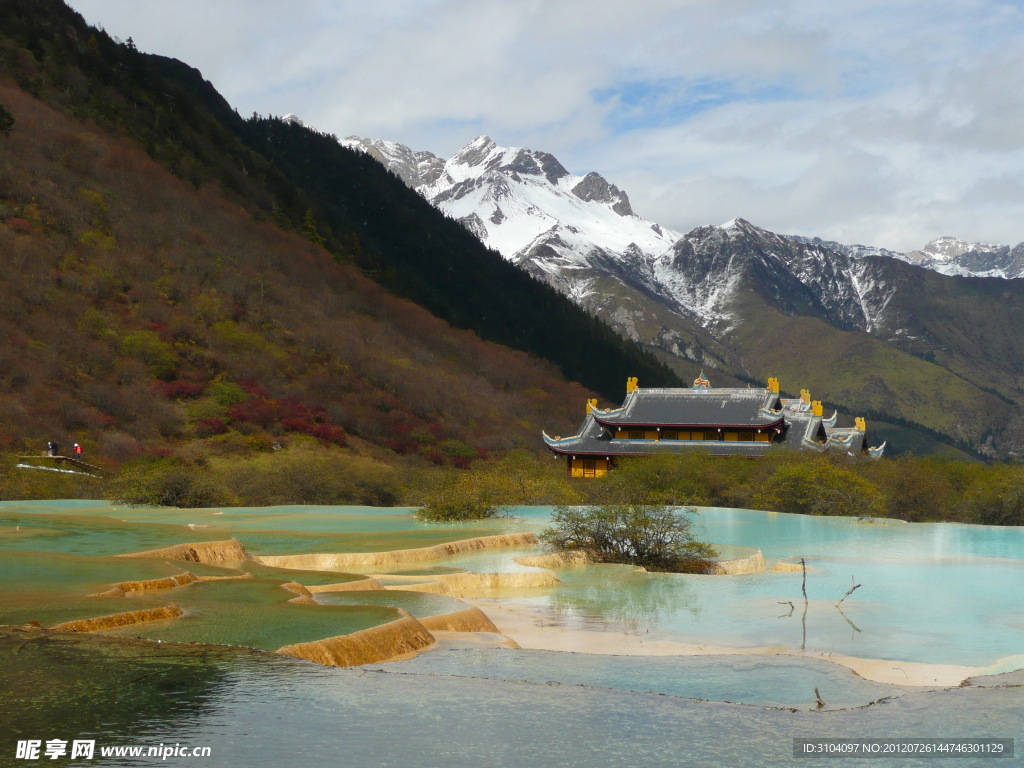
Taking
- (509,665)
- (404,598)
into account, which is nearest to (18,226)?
(404,598)

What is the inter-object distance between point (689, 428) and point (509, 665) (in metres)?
54.5

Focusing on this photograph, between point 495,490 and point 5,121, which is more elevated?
point 5,121

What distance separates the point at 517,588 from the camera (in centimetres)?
1905

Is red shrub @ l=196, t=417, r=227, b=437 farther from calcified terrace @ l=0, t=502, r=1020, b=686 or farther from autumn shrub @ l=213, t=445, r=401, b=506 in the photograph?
calcified terrace @ l=0, t=502, r=1020, b=686

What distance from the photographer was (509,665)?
11812 millimetres

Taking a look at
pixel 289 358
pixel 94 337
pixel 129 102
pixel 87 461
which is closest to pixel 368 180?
pixel 129 102

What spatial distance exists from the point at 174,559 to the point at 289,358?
54836mm

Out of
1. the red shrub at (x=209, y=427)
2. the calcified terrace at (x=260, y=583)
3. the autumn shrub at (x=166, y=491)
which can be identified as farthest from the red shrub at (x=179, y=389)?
the calcified terrace at (x=260, y=583)

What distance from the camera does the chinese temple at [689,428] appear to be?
207 ft

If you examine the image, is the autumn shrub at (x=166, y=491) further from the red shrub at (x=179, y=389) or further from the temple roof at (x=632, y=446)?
the temple roof at (x=632, y=446)

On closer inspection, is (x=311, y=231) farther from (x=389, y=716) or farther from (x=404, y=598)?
(x=389, y=716)

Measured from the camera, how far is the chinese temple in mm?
63188

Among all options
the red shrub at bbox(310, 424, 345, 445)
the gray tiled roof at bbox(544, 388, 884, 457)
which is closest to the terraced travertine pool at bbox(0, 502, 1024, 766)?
the red shrub at bbox(310, 424, 345, 445)

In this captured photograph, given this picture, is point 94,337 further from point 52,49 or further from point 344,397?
point 52,49
